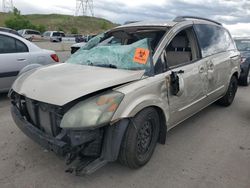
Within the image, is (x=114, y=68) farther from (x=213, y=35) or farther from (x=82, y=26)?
(x=82, y=26)

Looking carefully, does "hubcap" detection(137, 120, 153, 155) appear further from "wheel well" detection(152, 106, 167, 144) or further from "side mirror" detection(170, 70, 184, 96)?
"side mirror" detection(170, 70, 184, 96)

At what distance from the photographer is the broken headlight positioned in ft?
6.99

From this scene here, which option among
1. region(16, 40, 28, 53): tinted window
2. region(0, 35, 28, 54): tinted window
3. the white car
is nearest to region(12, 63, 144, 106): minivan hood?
the white car

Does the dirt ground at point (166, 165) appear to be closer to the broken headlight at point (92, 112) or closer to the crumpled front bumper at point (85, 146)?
the crumpled front bumper at point (85, 146)

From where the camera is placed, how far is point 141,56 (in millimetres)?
2781

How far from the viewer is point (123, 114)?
2.29 m

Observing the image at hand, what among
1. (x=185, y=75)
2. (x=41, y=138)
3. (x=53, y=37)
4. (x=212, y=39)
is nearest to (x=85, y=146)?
(x=41, y=138)

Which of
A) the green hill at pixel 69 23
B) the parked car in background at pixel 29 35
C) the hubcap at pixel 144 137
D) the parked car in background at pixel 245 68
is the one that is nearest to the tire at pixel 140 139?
the hubcap at pixel 144 137

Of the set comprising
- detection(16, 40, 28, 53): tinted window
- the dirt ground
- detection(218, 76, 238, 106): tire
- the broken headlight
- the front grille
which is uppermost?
detection(16, 40, 28, 53): tinted window

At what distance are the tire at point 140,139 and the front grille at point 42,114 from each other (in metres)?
0.72

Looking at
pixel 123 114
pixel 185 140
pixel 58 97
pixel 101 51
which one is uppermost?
pixel 101 51

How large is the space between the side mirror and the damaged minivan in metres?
0.01

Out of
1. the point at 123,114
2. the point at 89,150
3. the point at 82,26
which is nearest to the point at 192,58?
the point at 123,114

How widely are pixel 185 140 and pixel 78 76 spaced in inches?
75.9
